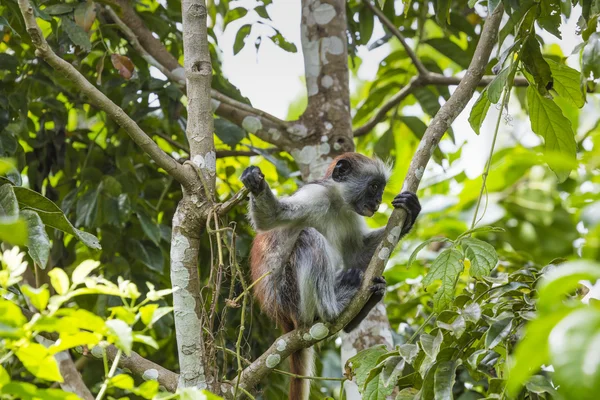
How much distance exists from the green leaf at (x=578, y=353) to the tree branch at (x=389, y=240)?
2541mm

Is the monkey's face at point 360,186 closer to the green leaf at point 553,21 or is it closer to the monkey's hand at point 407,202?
the monkey's hand at point 407,202

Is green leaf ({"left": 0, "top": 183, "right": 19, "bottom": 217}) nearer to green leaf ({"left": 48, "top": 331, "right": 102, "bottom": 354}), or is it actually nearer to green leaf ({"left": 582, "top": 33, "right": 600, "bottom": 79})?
green leaf ({"left": 48, "top": 331, "right": 102, "bottom": 354})

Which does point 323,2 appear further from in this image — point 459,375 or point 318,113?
point 459,375

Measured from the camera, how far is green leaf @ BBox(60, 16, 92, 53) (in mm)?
4594

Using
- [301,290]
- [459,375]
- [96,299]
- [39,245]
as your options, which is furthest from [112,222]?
[459,375]

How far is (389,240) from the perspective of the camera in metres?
3.72

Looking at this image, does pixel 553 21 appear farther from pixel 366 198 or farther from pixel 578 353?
pixel 578 353

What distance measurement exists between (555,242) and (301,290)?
3.92 meters

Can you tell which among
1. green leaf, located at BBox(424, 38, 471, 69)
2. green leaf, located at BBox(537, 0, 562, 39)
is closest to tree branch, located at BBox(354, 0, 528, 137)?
green leaf, located at BBox(424, 38, 471, 69)

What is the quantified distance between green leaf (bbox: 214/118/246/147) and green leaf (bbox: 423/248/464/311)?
2.61 m

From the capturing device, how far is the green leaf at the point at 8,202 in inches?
109

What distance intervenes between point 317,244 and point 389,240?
1.19 meters

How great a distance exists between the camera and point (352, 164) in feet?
17.2

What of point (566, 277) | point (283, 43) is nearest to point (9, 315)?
point (566, 277)
